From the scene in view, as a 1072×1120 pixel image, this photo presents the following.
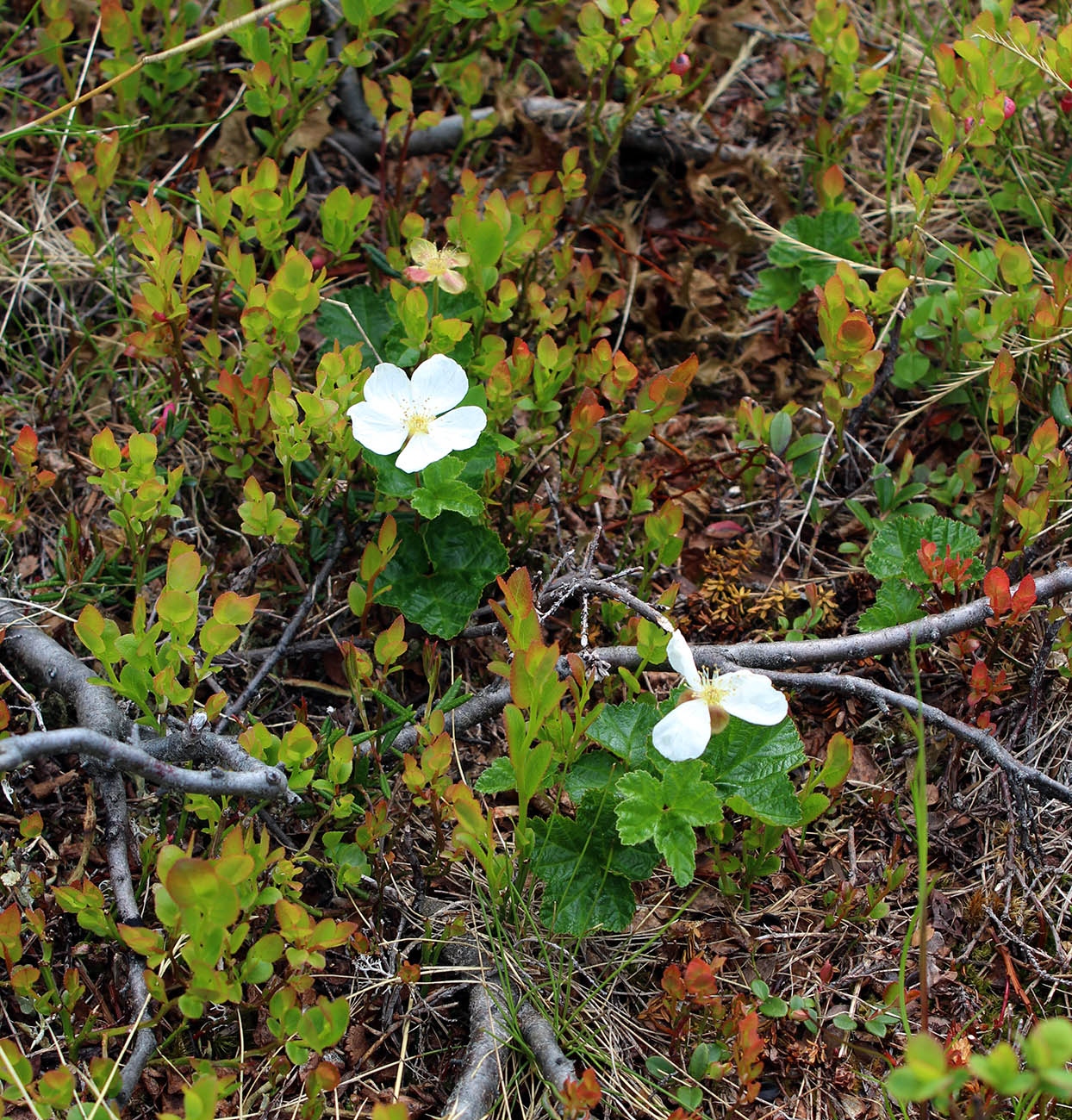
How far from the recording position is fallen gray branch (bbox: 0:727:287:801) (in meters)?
1.69

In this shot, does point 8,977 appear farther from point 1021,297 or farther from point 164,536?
point 1021,297

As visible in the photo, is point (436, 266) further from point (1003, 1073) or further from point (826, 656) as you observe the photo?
point (1003, 1073)

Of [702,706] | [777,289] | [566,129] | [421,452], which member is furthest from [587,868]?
[566,129]

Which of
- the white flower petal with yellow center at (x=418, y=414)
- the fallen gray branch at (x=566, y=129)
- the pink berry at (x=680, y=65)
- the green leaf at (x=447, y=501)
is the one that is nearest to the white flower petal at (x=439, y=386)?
the white flower petal with yellow center at (x=418, y=414)

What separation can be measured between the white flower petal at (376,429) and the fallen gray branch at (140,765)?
2.42 ft

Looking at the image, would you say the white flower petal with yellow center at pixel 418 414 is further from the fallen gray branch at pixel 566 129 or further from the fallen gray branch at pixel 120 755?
the fallen gray branch at pixel 566 129

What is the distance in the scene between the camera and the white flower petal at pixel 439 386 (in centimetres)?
238

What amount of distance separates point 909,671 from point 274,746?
1472mm

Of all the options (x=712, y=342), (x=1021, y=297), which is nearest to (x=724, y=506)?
(x=712, y=342)

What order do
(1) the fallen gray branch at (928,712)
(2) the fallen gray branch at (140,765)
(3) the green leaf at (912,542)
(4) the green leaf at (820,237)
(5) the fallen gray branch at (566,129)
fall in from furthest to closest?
(5) the fallen gray branch at (566,129)
(4) the green leaf at (820,237)
(3) the green leaf at (912,542)
(1) the fallen gray branch at (928,712)
(2) the fallen gray branch at (140,765)

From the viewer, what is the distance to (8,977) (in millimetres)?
1991

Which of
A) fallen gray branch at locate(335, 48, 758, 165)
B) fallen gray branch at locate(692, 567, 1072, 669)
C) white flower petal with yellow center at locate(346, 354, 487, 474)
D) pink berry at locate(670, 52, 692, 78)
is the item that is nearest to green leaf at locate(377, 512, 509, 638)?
white flower petal with yellow center at locate(346, 354, 487, 474)

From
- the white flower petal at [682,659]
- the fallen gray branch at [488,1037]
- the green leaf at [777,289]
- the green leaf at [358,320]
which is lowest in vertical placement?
the fallen gray branch at [488,1037]

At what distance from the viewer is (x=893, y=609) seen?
97.7 inches
